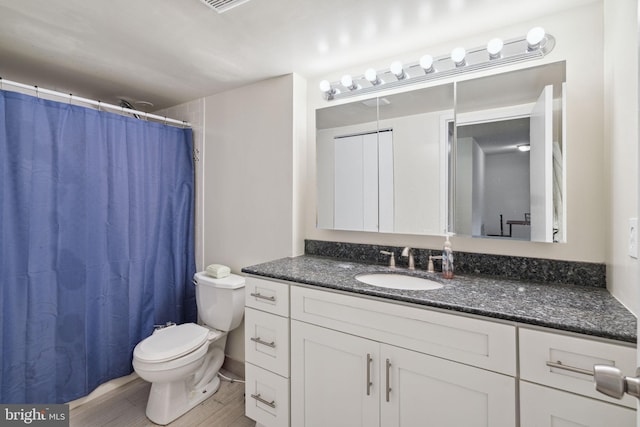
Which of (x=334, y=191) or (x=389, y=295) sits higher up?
(x=334, y=191)

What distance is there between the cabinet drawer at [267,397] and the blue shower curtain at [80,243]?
105 cm

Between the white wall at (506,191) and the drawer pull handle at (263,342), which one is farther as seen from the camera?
the drawer pull handle at (263,342)

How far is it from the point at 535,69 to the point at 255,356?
1.96 m

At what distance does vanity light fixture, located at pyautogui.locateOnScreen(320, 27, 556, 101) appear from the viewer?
1338 mm

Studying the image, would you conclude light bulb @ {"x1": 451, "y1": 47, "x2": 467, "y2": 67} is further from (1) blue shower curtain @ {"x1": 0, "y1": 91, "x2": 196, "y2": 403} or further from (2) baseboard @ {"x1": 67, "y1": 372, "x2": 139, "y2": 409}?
(2) baseboard @ {"x1": 67, "y1": 372, "x2": 139, "y2": 409}

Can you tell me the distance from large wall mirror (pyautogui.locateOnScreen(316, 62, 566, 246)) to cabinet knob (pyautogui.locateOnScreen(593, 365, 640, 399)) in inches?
36.3

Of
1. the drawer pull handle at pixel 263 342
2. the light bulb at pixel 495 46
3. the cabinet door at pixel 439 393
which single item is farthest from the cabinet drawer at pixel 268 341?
the light bulb at pixel 495 46

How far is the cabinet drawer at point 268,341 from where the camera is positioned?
1.47 meters

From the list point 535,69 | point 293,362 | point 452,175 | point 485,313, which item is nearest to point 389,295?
point 485,313

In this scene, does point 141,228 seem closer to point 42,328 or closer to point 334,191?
point 42,328

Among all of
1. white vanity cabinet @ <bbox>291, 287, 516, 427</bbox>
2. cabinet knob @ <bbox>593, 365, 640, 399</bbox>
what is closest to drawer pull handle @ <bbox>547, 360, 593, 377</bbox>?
white vanity cabinet @ <bbox>291, 287, 516, 427</bbox>

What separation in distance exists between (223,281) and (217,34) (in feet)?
4.94

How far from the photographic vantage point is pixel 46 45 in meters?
1.60

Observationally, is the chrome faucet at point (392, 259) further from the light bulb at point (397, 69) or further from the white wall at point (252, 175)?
the light bulb at point (397, 69)
